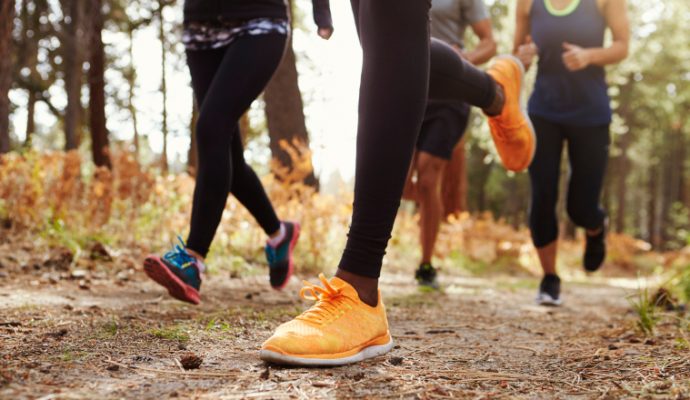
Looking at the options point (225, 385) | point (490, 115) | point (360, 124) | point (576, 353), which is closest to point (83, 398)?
point (225, 385)

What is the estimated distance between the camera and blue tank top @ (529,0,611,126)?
4.12 m

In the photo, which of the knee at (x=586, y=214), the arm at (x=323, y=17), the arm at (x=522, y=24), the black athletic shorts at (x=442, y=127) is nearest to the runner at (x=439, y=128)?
the black athletic shorts at (x=442, y=127)

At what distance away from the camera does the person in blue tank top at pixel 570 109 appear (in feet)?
13.5

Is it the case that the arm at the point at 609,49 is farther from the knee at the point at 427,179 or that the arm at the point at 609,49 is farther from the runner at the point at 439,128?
the knee at the point at 427,179

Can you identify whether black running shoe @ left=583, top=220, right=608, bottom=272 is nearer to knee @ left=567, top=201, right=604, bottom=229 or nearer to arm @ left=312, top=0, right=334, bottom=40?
knee @ left=567, top=201, right=604, bottom=229

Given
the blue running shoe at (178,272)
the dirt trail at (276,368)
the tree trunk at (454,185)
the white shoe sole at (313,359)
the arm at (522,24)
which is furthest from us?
the tree trunk at (454,185)

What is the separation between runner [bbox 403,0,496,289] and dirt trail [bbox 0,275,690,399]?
1595 mm

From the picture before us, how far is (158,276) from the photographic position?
2465 mm

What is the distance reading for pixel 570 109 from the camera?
4129 millimetres

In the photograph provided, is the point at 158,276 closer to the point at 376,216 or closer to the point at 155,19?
the point at 376,216

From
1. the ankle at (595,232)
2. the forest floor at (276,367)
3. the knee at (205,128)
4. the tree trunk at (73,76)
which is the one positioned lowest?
the forest floor at (276,367)

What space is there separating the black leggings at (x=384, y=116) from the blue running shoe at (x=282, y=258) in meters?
1.58

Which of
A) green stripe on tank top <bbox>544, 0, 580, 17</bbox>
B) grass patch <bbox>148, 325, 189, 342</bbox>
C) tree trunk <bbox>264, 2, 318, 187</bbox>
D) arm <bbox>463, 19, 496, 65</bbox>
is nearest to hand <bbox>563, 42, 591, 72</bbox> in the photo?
green stripe on tank top <bbox>544, 0, 580, 17</bbox>

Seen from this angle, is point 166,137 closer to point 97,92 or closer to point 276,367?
point 97,92
